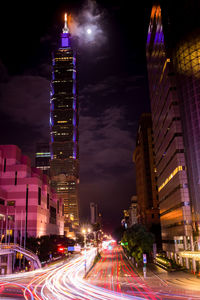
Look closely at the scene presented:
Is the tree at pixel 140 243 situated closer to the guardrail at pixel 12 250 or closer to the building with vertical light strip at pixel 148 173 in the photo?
the guardrail at pixel 12 250

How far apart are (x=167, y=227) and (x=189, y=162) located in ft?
105

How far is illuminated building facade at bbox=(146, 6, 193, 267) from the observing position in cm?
7462

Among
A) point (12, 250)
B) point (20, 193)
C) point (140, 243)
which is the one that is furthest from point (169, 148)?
point (12, 250)

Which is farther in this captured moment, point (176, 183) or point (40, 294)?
point (176, 183)

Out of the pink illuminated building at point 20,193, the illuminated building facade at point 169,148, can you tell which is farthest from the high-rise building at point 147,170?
the pink illuminated building at point 20,193

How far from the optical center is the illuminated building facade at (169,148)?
74.6 metres

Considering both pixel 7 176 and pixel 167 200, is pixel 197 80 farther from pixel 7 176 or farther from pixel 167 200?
pixel 7 176

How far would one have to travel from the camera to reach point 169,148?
86.7 m

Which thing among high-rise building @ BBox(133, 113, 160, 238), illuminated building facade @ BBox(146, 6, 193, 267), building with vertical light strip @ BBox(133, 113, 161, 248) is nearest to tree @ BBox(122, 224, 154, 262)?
illuminated building facade @ BBox(146, 6, 193, 267)

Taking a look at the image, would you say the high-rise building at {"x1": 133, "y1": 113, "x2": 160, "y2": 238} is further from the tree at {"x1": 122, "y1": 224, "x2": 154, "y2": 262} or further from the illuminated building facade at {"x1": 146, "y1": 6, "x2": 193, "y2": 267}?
the tree at {"x1": 122, "y1": 224, "x2": 154, "y2": 262}

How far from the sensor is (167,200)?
309 ft

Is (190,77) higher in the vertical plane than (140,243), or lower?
higher

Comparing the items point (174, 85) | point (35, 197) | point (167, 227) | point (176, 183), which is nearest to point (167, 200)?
point (167, 227)

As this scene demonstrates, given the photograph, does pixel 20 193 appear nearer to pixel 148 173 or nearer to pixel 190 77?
pixel 190 77
